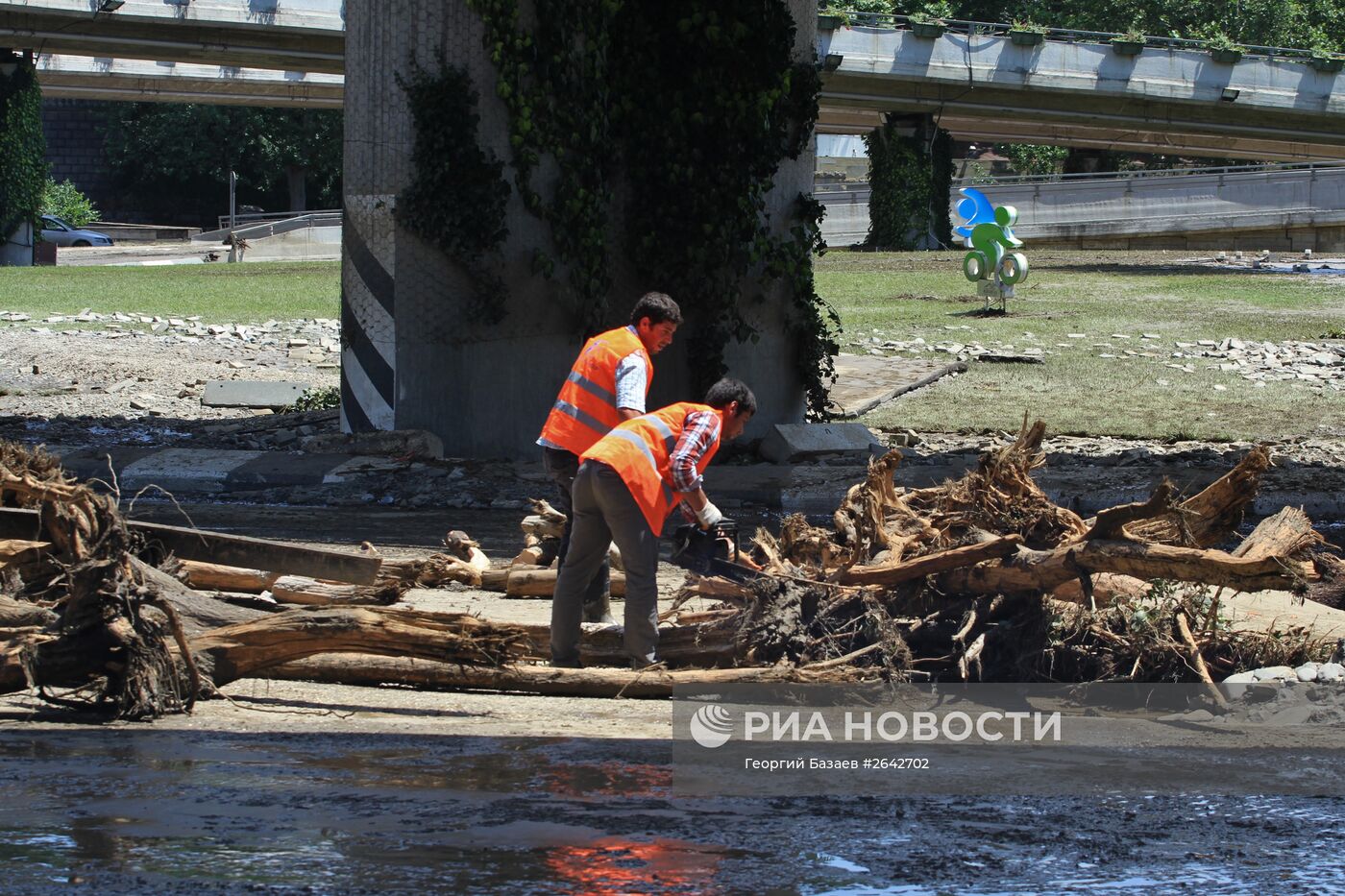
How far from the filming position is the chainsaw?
22.6ft

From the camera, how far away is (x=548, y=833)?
15.6 ft

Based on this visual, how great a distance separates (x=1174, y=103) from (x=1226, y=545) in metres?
34.9

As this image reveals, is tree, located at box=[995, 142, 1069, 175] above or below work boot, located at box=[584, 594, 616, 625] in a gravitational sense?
above

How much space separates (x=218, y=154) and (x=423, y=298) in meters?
47.7

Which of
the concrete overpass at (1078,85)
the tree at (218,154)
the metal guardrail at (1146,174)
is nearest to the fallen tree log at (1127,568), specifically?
the concrete overpass at (1078,85)

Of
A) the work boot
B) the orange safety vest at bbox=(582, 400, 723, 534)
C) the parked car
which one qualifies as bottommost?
the parked car

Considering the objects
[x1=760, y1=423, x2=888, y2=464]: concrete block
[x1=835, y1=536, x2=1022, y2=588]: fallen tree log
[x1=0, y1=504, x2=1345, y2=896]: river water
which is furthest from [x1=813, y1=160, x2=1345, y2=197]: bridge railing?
[x1=0, y1=504, x2=1345, y2=896]: river water

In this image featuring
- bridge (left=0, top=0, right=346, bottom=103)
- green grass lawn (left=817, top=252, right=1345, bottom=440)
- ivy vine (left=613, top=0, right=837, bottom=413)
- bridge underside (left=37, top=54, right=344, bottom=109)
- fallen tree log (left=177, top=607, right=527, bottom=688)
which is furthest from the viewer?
bridge underside (left=37, top=54, right=344, bottom=109)

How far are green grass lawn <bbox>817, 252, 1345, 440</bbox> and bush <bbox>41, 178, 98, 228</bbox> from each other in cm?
3074

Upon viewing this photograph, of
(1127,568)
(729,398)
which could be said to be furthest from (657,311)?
(1127,568)

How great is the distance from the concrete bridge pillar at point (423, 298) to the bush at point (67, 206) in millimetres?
43241

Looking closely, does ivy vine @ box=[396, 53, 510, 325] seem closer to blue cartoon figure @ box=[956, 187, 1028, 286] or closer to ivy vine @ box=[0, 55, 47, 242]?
blue cartoon figure @ box=[956, 187, 1028, 286]

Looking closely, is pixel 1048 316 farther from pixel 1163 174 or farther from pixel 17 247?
pixel 17 247

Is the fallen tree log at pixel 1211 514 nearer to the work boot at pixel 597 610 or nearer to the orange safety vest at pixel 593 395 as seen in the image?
the orange safety vest at pixel 593 395
